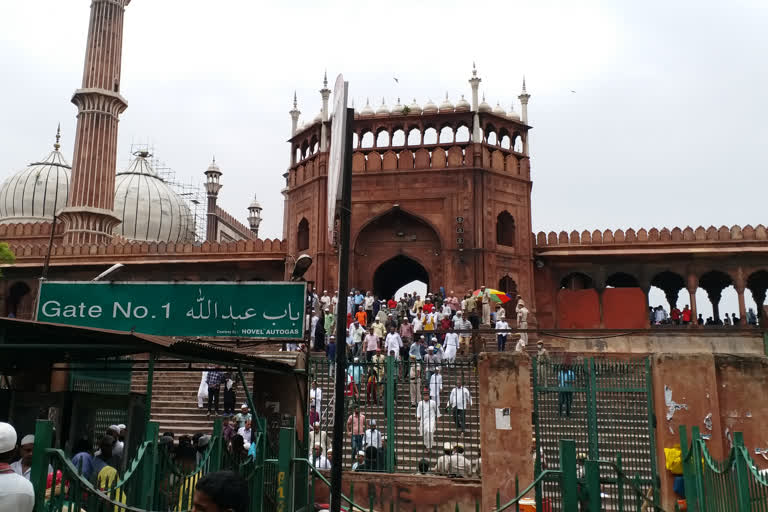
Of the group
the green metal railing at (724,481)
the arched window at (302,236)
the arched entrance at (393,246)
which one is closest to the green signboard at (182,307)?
the green metal railing at (724,481)

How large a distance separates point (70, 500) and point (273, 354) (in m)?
10.2

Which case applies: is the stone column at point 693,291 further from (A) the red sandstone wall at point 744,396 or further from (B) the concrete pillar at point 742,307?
(A) the red sandstone wall at point 744,396

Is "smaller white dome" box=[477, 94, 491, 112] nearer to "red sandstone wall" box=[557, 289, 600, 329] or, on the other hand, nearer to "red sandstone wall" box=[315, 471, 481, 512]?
"red sandstone wall" box=[557, 289, 600, 329]

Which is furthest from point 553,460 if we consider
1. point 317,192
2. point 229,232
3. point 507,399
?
point 229,232

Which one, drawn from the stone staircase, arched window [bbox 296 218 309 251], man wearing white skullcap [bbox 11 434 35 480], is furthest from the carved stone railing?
man wearing white skullcap [bbox 11 434 35 480]

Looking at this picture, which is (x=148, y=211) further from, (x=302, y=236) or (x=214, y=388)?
(x=214, y=388)

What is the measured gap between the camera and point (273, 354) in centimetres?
1332

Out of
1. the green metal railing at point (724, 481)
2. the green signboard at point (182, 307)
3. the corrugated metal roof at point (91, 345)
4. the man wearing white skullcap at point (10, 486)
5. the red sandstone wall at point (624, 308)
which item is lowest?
the green metal railing at point (724, 481)

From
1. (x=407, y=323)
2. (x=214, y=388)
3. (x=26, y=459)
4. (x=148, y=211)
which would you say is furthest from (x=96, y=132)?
(x=26, y=459)

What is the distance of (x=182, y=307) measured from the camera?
7195mm

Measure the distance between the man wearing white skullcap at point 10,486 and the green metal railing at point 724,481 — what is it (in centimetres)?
390

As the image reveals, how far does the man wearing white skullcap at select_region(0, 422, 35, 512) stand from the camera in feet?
8.64

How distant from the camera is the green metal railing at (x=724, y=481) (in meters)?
4.36

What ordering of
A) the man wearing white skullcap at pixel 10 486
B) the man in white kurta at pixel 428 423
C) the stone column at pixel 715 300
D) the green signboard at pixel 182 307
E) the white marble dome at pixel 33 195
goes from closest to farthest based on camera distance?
the man wearing white skullcap at pixel 10 486
the green signboard at pixel 182 307
the man in white kurta at pixel 428 423
the stone column at pixel 715 300
the white marble dome at pixel 33 195
